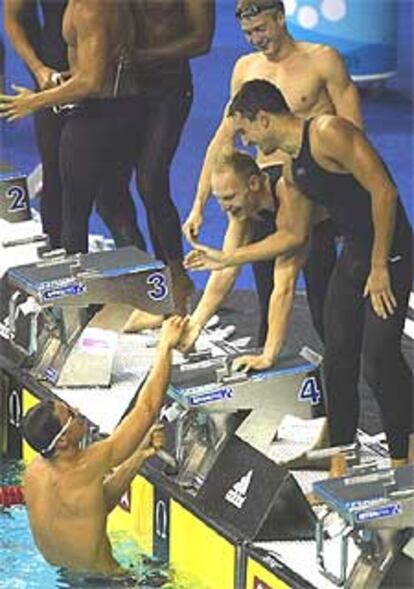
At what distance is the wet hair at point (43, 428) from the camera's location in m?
7.95

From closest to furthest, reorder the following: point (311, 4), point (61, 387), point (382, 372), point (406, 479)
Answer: point (406, 479)
point (382, 372)
point (61, 387)
point (311, 4)

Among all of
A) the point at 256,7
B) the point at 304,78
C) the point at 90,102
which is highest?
the point at 256,7

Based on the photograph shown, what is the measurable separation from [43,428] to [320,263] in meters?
1.45

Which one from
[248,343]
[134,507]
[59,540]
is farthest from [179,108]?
[59,540]

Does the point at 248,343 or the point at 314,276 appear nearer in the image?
the point at 314,276

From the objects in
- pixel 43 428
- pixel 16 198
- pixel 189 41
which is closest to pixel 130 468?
pixel 43 428

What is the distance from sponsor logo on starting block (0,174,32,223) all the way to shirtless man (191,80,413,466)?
255 centimetres

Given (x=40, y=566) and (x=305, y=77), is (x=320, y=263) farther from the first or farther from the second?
(x=40, y=566)

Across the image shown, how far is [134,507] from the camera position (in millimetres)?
8945

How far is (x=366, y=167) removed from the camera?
8086mm

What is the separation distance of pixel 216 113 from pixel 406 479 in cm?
619

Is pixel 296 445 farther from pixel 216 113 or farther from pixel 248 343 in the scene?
pixel 216 113

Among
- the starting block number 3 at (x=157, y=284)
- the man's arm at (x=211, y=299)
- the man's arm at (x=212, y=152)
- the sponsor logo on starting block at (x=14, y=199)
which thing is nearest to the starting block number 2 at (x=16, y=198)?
the sponsor logo on starting block at (x=14, y=199)

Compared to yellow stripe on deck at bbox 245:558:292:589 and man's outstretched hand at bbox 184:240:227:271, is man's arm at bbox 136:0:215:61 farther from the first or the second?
yellow stripe on deck at bbox 245:558:292:589
